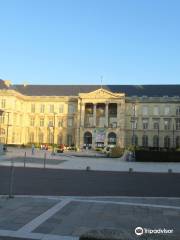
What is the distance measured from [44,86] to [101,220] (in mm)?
109181

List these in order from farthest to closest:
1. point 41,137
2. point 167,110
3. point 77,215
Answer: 1. point 41,137
2. point 167,110
3. point 77,215

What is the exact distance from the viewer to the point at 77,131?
349 feet

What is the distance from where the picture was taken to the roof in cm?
10850

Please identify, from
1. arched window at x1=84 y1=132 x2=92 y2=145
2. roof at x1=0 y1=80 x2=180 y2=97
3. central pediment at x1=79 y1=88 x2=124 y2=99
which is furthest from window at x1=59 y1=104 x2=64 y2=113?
arched window at x1=84 y1=132 x2=92 y2=145

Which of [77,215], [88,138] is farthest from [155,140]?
[77,215]

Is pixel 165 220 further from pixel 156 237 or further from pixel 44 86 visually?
pixel 44 86

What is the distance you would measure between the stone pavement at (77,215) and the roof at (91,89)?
9574cm

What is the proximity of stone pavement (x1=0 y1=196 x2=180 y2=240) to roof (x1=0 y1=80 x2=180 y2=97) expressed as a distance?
95745mm

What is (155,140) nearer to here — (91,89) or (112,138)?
(112,138)

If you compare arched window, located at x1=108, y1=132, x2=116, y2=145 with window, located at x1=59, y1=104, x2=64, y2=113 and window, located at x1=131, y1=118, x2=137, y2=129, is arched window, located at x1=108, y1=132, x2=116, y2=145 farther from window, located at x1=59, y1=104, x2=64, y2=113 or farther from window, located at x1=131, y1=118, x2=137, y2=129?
window, located at x1=59, y1=104, x2=64, y2=113

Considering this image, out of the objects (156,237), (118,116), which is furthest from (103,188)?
(118,116)

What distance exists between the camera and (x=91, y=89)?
112 m

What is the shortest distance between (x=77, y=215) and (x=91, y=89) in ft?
336

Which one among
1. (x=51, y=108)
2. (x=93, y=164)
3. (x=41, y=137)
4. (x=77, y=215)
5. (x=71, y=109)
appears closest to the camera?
(x=77, y=215)
